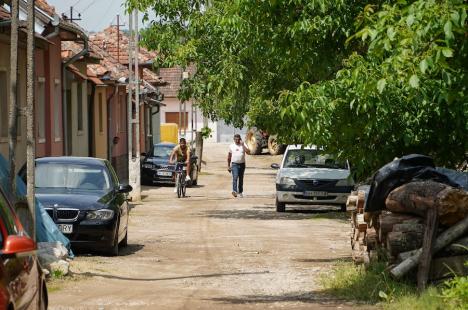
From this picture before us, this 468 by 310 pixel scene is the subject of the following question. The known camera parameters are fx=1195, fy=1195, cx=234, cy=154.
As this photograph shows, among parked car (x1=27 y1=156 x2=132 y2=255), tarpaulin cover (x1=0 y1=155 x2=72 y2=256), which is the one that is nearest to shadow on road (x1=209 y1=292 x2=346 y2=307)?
tarpaulin cover (x1=0 y1=155 x2=72 y2=256)

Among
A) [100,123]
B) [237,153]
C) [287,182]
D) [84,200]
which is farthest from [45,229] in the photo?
[100,123]

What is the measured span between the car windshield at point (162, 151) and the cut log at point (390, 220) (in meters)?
30.3

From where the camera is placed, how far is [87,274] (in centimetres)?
1529

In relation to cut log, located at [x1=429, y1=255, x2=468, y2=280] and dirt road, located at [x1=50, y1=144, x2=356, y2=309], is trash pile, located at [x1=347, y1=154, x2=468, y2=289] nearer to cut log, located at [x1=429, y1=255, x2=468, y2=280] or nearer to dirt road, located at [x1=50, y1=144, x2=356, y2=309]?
cut log, located at [x1=429, y1=255, x2=468, y2=280]

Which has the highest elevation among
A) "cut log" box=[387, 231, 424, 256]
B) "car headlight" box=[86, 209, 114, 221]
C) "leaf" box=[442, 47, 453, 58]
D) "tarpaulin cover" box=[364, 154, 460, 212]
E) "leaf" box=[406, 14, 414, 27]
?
"leaf" box=[406, 14, 414, 27]

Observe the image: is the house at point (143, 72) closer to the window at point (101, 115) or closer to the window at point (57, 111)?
the window at point (101, 115)

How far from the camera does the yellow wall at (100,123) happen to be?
130 ft

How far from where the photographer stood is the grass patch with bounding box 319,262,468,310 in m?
10.1

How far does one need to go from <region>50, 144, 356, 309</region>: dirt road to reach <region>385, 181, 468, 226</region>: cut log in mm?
1247

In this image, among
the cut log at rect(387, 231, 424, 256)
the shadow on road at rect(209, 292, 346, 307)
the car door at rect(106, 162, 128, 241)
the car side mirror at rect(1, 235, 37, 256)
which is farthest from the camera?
the car door at rect(106, 162, 128, 241)

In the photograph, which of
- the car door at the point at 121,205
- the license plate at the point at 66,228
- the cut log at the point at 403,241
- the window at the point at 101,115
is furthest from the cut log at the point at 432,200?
the window at the point at 101,115

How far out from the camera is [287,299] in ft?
42.7

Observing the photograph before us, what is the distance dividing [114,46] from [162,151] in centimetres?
1655

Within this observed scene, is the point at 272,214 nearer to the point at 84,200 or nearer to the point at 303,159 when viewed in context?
the point at 303,159
